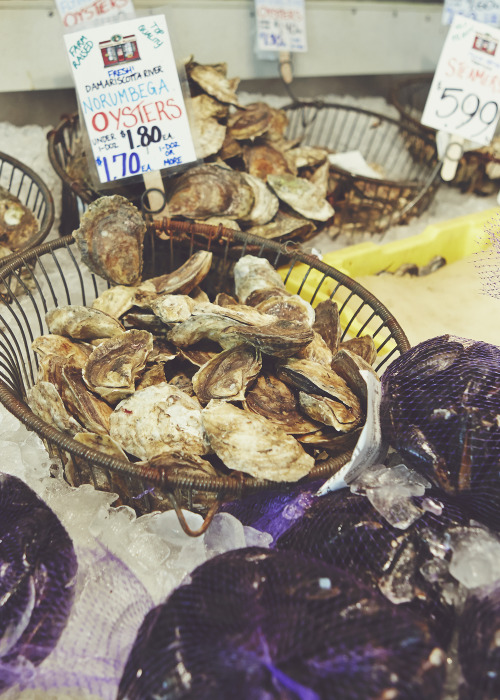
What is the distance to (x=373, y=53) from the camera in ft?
11.4

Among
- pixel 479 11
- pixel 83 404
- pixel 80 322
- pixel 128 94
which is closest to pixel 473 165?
pixel 479 11

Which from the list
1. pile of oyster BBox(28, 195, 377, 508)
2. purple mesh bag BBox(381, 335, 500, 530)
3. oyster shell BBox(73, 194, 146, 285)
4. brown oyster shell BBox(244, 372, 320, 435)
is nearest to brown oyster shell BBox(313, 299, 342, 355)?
pile of oyster BBox(28, 195, 377, 508)

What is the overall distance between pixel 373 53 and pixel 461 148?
1.45 metres

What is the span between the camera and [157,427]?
1.26 meters

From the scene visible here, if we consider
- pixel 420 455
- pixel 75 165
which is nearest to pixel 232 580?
pixel 420 455

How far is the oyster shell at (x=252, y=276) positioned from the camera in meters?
1.75

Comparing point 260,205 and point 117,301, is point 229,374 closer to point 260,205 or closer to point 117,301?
point 117,301

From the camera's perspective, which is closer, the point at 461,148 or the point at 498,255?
the point at 498,255

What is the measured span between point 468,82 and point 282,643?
2.42 m

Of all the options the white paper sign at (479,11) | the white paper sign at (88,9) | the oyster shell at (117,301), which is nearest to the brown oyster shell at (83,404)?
the oyster shell at (117,301)

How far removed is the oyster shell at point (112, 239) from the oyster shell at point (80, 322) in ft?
0.65

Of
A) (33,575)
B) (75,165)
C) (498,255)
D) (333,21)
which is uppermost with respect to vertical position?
(333,21)

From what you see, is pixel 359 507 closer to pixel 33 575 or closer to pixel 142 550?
pixel 142 550

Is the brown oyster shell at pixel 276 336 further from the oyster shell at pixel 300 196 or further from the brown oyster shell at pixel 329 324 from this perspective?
the oyster shell at pixel 300 196
